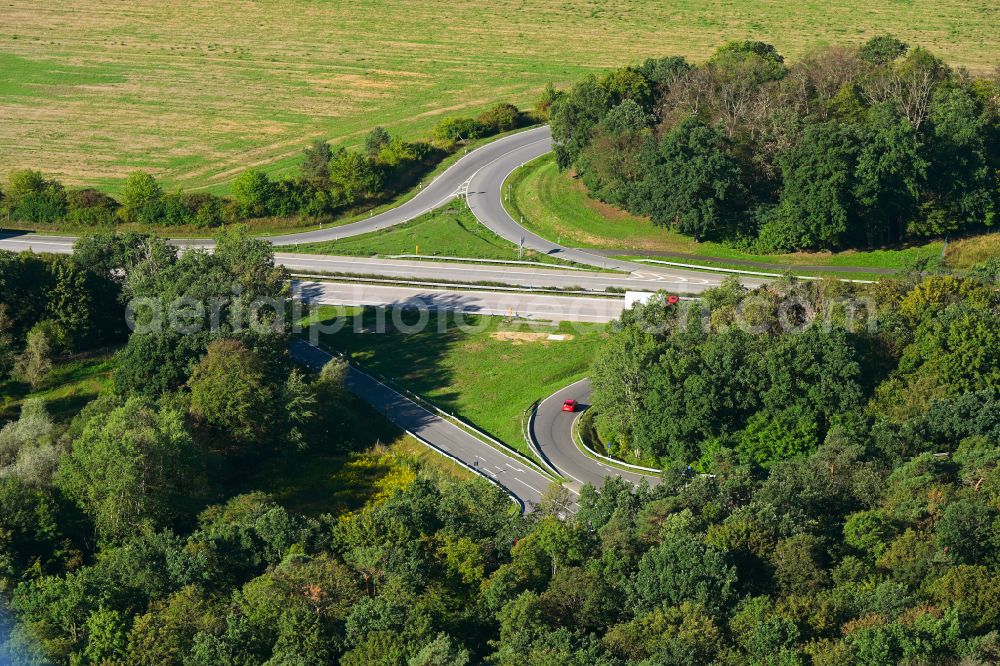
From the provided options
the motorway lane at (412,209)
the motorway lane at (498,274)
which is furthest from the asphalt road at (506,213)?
the motorway lane at (498,274)

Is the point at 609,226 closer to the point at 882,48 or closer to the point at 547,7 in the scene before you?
the point at 882,48

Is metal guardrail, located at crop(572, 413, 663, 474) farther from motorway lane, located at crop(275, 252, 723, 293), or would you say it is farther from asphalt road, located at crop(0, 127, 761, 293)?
asphalt road, located at crop(0, 127, 761, 293)

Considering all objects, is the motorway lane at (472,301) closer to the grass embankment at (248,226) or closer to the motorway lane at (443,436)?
the motorway lane at (443,436)

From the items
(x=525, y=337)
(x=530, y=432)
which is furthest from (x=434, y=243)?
(x=530, y=432)

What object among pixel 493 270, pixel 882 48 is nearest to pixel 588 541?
pixel 493 270

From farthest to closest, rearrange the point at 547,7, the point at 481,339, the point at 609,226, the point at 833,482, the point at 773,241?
1. the point at 547,7
2. the point at 609,226
3. the point at 773,241
4. the point at 481,339
5. the point at 833,482

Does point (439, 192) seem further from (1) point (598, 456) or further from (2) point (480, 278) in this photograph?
(1) point (598, 456)
